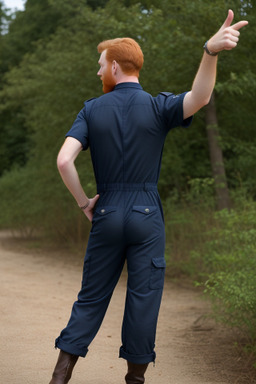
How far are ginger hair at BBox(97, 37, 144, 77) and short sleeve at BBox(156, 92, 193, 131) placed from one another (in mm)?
252

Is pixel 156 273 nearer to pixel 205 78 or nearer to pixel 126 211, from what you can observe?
pixel 126 211

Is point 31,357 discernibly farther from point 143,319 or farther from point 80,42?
point 80,42

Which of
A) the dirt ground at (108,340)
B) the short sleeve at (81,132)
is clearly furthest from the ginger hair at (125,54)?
the dirt ground at (108,340)

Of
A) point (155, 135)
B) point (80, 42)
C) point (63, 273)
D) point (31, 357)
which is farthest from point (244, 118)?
point (155, 135)

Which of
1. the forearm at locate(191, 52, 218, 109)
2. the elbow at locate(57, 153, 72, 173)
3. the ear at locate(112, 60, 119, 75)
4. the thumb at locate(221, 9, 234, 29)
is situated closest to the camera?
the thumb at locate(221, 9, 234, 29)

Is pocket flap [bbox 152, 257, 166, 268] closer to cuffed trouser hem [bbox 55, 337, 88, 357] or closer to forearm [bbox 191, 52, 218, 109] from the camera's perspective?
cuffed trouser hem [bbox 55, 337, 88, 357]

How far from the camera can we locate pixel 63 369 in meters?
3.25

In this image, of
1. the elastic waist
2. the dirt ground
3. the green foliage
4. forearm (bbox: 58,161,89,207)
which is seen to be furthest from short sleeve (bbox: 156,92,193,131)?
the dirt ground

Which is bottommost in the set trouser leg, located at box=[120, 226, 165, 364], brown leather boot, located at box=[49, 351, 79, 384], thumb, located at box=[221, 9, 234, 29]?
brown leather boot, located at box=[49, 351, 79, 384]

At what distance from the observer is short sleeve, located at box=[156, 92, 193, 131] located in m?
3.16

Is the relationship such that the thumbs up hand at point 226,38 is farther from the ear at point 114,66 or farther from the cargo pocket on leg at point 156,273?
the cargo pocket on leg at point 156,273

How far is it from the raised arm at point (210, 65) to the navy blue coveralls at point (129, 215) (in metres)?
0.12

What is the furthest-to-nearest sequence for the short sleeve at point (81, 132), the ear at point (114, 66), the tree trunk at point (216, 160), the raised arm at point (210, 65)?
the tree trunk at point (216, 160), the ear at point (114, 66), the short sleeve at point (81, 132), the raised arm at point (210, 65)

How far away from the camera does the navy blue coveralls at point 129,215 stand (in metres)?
3.24
